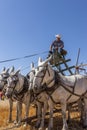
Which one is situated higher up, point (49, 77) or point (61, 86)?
point (49, 77)

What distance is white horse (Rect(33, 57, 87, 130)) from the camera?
35.8ft

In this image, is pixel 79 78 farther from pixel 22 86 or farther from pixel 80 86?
pixel 22 86

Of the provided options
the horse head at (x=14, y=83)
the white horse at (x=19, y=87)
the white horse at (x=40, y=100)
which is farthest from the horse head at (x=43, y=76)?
the white horse at (x=19, y=87)

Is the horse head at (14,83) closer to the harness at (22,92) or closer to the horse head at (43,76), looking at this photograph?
the harness at (22,92)

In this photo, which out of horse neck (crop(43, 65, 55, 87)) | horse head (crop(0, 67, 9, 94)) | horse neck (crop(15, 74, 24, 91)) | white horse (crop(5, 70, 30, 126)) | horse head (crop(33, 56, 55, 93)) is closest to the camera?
horse head (crop(33, 56, 55, 93))

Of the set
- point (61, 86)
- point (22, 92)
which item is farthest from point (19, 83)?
point (61, 86)

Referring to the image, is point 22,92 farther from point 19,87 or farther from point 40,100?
point 40,100

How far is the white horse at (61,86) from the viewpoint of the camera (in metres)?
10.9

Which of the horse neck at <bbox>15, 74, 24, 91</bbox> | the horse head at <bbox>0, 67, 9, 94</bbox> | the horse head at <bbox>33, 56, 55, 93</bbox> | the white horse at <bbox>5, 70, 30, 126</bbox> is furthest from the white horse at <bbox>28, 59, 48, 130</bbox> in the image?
the horse head at <bbox>0, 67, 9, 94</bbox>

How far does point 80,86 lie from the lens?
40.2 ft

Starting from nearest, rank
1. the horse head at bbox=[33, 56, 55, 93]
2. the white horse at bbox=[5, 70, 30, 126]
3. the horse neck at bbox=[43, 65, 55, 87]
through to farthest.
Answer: the horse head at bbox=[33, 56, 55, 93] → the horse neck at bbox=[43, 65, 55, 87] → the white horse at bbox=[5, 70, 30, 126]

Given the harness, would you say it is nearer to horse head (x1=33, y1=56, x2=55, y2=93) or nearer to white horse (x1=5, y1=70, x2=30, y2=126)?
white horse (x1=5, y1=70, x2=30, y2=126)

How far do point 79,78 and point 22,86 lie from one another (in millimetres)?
2385

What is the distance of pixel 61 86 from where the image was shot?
11562mm
